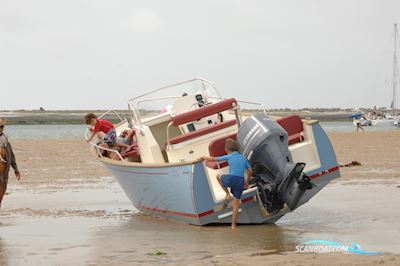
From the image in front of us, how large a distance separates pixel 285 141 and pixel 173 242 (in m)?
2.15

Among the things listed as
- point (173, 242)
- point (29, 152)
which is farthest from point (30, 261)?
point (29, 152)

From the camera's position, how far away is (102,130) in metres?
16.0

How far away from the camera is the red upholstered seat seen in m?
12.6

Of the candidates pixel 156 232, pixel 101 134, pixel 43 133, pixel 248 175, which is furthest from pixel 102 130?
pixel 43 133

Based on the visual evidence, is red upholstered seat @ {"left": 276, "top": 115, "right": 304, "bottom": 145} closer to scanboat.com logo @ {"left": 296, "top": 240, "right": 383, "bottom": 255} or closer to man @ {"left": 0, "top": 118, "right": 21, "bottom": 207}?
scanboat.com logo @ {"left": 296, "top": 240, "right": 383, "bottom": 255}

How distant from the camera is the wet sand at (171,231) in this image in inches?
377

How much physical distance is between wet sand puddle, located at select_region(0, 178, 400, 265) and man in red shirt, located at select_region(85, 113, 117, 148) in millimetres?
1293

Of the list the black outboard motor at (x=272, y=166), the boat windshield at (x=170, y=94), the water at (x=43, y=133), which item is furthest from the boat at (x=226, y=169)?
the water at (x=43, y=133)

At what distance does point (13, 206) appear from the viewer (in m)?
15.9

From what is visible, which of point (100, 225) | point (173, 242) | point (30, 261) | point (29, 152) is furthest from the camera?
point (29, 152)

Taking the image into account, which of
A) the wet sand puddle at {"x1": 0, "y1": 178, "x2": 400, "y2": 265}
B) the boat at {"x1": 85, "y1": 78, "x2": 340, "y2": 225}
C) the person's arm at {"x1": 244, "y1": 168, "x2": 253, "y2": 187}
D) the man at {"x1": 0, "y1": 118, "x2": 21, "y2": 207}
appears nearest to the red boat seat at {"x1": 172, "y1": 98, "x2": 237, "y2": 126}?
the boat at {"x1": 85, "y1": 78, "x2": 340, "y2": 225}

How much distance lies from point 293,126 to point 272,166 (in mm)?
1419

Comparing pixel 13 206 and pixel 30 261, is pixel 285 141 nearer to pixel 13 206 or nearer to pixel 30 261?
pixel 30 261

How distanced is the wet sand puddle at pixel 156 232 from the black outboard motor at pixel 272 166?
0.53 metres
